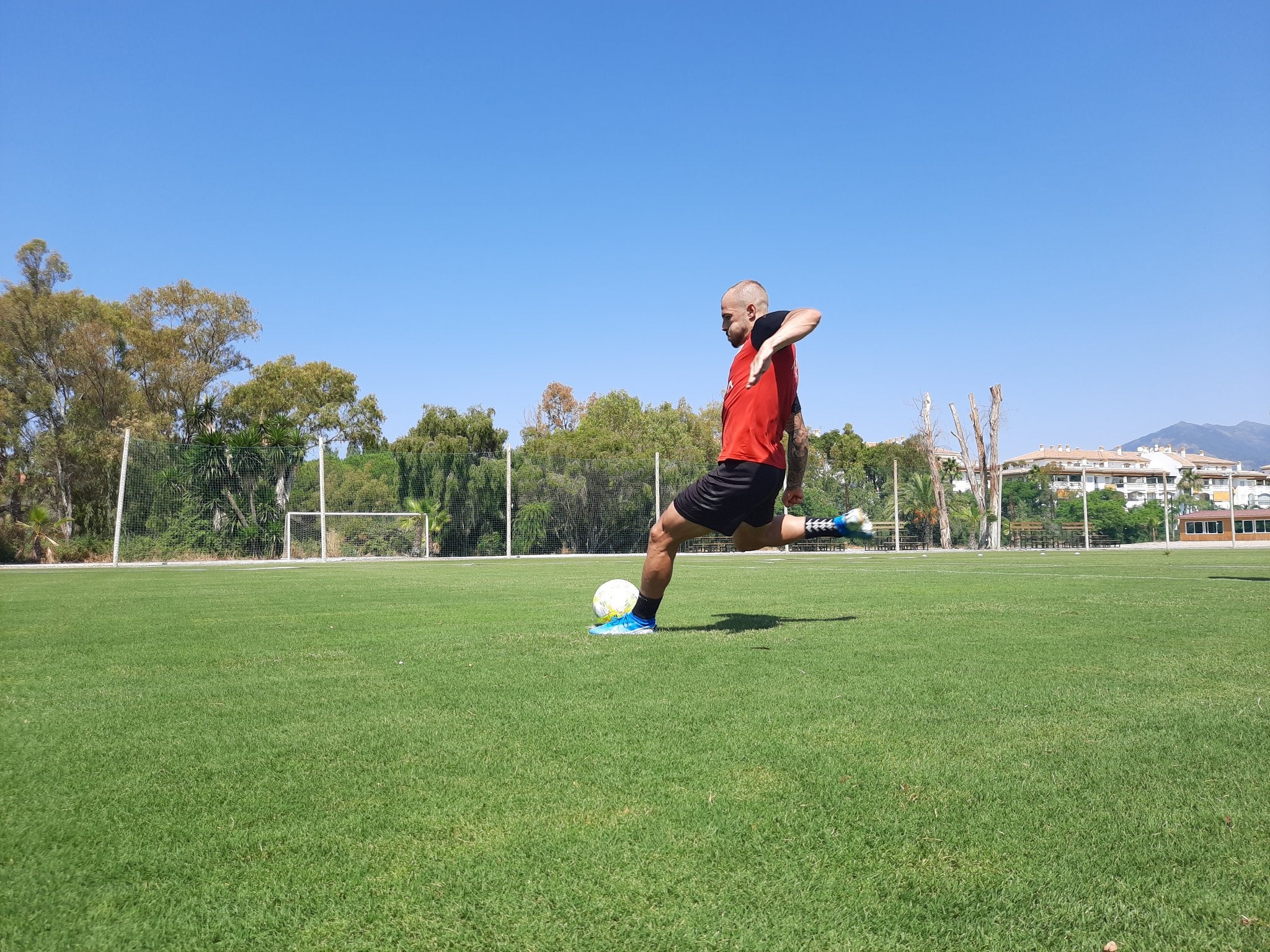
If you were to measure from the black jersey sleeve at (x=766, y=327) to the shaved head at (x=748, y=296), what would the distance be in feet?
0.83

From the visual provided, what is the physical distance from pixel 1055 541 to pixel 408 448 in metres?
30.4

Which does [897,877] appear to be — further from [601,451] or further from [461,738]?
[601,451]

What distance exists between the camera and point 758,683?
12.6 ft

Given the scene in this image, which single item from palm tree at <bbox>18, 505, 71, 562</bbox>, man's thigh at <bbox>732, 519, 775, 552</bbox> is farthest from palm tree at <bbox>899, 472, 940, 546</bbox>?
man's thigh at <bbox>732, 519, 775, 552</bbox>

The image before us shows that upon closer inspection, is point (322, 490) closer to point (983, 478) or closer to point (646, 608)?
point (646, 608)

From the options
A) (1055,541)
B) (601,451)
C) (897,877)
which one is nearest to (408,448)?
(601,451)

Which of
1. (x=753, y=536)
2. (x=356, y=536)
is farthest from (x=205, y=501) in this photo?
(x=753, y=536)

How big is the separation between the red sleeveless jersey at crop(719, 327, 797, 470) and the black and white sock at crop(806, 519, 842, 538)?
70cm

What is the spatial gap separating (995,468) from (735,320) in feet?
138

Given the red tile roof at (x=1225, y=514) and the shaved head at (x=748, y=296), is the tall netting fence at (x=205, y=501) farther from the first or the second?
the red tile roof at (x=1225, y=514)

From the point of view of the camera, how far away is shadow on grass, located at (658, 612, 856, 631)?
233 inches

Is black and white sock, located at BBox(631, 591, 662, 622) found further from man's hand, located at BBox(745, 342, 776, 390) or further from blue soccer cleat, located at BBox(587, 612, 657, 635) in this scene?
man's hand, located at BBox(745, 342, 776, 390)

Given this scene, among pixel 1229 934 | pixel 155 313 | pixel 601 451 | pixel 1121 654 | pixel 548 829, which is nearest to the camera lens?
pixel 1229 934

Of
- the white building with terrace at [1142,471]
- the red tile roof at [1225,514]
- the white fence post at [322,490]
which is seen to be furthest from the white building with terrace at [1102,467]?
the white fence post at [322,490]
